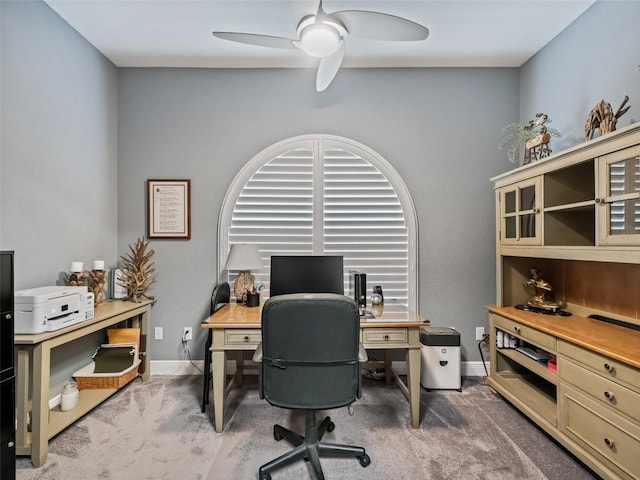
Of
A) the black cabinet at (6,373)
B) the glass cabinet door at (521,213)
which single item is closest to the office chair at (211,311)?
the black cabinet at (6,373)

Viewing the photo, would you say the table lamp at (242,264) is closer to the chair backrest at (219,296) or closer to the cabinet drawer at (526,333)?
the chair backrest at (219,296)

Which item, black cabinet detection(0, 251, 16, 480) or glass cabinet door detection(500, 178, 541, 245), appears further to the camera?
glass cabinet door detection(500, 178, 541, 245)

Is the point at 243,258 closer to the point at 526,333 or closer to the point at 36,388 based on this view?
the point at 36,388

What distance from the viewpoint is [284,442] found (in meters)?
2.10

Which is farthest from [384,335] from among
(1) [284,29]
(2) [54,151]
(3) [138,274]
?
(2) [54,151]

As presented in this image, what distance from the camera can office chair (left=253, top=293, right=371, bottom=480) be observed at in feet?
5.32

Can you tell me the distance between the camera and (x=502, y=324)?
261 centimetres

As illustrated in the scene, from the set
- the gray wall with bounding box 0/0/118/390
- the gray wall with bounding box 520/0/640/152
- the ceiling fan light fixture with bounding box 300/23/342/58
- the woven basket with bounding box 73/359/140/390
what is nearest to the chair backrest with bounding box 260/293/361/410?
the ceiling fan light fixture with bounding box 300/23/342/58

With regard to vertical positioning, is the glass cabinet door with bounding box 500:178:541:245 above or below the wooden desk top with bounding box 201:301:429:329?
above

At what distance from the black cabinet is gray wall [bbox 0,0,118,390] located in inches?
→ 25.4

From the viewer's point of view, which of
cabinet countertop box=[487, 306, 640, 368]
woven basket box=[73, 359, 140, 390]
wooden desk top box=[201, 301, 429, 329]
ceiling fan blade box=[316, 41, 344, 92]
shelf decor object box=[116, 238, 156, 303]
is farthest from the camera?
shelf decor object box=[116, 238, 156, 303]

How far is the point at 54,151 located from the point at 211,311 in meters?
1.64

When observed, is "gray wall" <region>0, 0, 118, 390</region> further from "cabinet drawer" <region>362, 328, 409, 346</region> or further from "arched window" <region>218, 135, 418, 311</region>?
"cabinet drawer" <region>362, 328, 409, 346</region>

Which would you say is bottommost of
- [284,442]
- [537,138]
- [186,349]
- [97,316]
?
[284,442]
